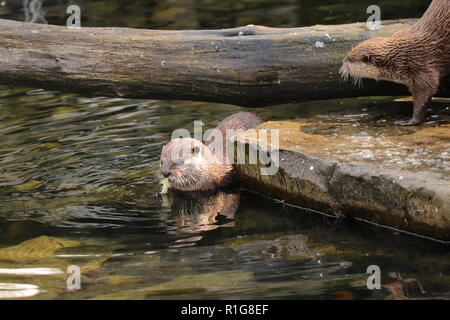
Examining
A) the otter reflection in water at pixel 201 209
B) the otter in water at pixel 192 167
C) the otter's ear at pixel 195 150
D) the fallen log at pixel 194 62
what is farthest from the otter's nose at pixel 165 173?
the fallen log at pixel 194 62

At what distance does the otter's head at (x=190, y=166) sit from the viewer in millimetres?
5836

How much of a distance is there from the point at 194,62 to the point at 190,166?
78 cm

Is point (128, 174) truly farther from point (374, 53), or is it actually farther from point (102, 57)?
point (374, 53)

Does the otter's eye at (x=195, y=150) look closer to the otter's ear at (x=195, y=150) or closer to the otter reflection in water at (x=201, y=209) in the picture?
the otter's ear at (x=195, y=150)

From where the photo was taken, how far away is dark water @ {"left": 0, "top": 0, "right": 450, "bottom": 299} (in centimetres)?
392

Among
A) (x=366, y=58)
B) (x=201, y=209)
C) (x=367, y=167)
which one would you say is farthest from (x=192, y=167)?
(x=367, y=167)

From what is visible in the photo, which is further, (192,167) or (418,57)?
(192,167)

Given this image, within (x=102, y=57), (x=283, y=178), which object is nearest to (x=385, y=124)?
(x=283, y=178)

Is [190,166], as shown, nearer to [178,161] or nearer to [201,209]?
[178,161]

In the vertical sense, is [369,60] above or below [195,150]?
above

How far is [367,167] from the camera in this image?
4715mm

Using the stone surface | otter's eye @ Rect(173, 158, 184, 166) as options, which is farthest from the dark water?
otter's eye @ Rect(173, 158, 184, 166)

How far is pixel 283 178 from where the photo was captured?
5.25 meters

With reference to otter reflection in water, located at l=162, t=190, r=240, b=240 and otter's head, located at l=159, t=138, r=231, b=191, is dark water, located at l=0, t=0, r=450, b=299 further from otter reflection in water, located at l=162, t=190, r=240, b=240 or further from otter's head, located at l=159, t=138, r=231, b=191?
otter's head, located at l=159, t=138, r=231, b=191
